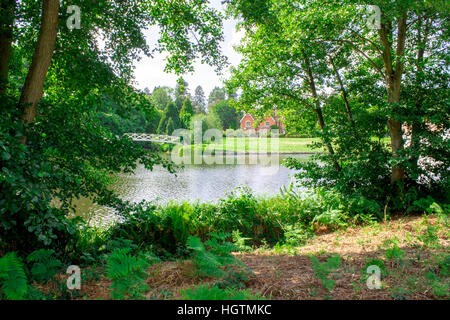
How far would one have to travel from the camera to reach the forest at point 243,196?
8.55 feet

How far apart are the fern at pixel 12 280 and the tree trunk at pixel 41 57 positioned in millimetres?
2245

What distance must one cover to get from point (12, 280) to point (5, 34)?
12.5 feet

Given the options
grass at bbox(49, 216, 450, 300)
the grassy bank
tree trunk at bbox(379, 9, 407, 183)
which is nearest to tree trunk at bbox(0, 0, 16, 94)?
the grassy bank

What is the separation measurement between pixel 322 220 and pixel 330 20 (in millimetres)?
4110

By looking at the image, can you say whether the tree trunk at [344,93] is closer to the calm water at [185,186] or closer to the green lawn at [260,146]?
the calm water at [185,186]

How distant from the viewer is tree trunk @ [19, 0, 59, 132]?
12.0 feet

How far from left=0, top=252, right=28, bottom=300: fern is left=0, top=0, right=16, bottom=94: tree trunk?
2546 millimetres

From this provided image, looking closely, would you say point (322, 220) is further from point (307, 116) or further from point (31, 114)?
point (31, 114)

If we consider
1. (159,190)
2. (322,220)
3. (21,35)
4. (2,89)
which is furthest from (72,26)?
(159,190)

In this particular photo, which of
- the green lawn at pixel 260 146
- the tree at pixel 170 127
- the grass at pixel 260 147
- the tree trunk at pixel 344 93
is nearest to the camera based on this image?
the tree trunk at pixel 344 93

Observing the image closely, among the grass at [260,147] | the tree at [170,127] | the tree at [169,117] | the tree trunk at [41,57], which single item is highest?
the tree at [169,117]

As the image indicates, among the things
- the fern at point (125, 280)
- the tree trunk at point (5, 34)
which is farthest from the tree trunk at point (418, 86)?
the tree trunk at point (5, 34)

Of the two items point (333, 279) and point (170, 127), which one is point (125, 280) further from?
point (170, 127)

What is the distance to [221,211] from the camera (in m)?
7.03
